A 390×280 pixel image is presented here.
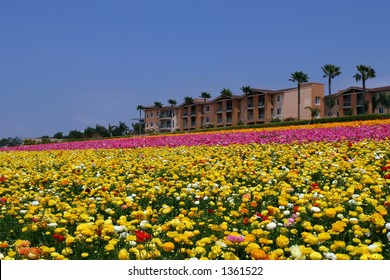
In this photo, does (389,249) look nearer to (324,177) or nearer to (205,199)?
(205,199)

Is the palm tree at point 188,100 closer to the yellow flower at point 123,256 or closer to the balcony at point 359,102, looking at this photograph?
the balcony at point 359,102

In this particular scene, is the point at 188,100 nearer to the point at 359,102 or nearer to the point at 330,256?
the point at 359,102

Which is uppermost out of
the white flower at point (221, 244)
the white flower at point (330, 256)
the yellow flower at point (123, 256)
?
the white flower at point (221, 244)

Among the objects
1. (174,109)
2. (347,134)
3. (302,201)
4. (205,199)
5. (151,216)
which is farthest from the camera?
(174,109)

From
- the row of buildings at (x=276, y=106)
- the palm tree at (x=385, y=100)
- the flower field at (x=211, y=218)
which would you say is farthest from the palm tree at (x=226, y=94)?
the flower field at (x=211, y=218)

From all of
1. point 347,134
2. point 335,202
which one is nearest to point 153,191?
point 335,202

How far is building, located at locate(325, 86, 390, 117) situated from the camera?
6506cm

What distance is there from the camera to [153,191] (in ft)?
19.6

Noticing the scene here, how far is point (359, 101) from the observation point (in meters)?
67.4

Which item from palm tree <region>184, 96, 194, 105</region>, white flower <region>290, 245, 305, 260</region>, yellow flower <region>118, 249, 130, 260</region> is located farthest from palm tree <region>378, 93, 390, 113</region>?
yellow flower <region>118, 249, 130, 260</region>

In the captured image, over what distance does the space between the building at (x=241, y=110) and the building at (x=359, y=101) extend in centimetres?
308

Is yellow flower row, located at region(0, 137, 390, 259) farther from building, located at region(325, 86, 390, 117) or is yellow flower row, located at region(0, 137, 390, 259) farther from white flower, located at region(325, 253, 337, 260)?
building, located at region(325, 86, 390, 117)

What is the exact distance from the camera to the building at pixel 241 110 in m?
67.4

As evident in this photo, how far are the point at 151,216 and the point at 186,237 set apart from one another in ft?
5.23
